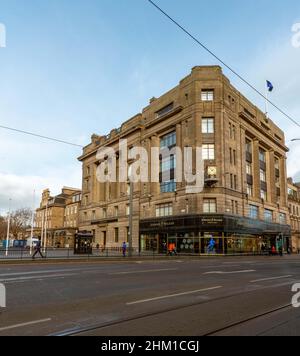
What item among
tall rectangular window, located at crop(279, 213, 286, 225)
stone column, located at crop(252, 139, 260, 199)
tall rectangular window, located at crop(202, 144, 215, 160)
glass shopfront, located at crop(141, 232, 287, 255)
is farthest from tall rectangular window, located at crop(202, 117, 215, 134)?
tall rectangular window, located at crop(279, 213, 286, 225)

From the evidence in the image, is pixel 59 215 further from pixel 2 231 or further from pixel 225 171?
pixel 225 171

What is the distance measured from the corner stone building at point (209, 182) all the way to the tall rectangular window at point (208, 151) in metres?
0.13

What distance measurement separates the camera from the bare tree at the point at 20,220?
97.9 metres

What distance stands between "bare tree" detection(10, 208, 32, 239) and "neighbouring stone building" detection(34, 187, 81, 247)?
4341mm

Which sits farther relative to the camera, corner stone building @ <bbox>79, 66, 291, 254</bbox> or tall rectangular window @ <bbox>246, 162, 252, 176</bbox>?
tall rectangular window @ <bbox>246, 162, 252, 176</bbox>

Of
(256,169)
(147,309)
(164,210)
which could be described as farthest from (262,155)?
(147,309)

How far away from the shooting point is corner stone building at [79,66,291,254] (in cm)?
4500

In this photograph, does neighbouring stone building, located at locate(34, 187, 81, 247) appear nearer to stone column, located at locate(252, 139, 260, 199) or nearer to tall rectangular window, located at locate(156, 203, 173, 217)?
tall rectangular window, located at locate(156, 203, 173, 217)

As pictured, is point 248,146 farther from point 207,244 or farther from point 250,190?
point 207,244

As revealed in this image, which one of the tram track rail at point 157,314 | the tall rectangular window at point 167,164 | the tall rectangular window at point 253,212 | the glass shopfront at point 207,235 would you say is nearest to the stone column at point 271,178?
the tall rectangular window at point 253,212

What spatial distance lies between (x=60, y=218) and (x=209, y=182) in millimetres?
65730

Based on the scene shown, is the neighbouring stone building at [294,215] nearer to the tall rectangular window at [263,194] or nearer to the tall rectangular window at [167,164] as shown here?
the tall rectangular window at [263,194]

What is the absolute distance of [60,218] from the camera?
101 m
